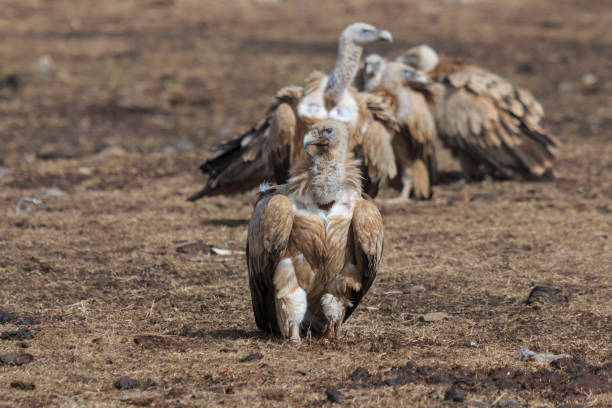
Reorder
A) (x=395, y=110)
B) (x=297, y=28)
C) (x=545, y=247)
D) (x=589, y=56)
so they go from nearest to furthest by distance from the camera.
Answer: (x=545, y=247)
(x=395, y=110)
(x=589, y=56)
(x=297, y=28)

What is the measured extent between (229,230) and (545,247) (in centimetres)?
241

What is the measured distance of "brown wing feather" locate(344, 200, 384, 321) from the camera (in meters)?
4.22

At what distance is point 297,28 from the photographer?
60.6ft

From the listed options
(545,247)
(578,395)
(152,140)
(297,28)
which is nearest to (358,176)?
(578,395)

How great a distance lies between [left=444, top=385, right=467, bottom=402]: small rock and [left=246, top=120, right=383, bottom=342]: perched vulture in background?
0.76 metres

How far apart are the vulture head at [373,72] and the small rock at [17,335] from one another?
451 centimetres

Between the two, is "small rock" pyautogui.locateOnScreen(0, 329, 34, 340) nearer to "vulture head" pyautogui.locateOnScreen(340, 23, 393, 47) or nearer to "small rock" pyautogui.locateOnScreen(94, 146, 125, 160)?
"vulture head" pyautogui.locateOnScreen(340, 23, 393, 47)

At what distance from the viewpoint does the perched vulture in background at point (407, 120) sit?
8320 millimetres

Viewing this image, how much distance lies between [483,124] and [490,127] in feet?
0.29

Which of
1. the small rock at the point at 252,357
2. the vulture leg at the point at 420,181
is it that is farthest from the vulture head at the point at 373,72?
the small rock at the point at 252,357

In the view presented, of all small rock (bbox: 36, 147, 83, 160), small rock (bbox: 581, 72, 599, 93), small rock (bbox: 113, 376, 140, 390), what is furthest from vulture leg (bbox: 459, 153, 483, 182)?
small rock (bbox: 113, 376, 140, 390)

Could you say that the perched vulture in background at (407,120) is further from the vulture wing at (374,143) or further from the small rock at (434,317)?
the small rock at (434,317)

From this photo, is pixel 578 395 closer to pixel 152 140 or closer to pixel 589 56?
pixel 152 140

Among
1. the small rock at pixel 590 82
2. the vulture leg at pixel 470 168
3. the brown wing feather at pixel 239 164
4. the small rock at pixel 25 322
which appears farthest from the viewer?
the small rock at pixel 590 82
